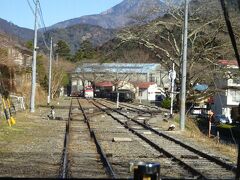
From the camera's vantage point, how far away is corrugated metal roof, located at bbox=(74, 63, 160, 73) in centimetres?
9854

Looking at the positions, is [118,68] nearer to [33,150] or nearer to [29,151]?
[33,150]

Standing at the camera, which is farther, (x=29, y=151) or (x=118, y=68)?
(x=118, y=68)

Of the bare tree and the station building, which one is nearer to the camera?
the bare tree

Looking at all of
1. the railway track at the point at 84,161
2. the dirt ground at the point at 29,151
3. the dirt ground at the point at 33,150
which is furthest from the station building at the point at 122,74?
the railway track at the point at 84,161

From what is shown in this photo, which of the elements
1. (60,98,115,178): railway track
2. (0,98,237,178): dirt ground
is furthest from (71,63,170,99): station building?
(60,98,115,178): railway track

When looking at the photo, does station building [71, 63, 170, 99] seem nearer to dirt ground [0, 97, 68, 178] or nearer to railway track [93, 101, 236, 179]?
dirt ground [0, 97, 68, 178]

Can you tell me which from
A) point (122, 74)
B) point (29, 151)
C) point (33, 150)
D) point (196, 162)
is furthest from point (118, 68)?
point (196, 162)

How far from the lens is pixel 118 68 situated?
9412 centimetres

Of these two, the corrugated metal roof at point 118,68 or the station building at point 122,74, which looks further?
the corrugated metal roof at point 118,68

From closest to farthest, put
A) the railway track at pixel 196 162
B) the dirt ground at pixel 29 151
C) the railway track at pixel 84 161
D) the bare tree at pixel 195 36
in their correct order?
the railway track at pixel 84 161 < the dirt ground at pixel 29 151 < the railway track at pixel 196 162 < the bare tree at pixel 195 36

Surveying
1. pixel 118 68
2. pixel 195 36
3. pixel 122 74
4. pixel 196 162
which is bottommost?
pixel 196 162

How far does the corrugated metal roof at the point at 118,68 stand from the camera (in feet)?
323

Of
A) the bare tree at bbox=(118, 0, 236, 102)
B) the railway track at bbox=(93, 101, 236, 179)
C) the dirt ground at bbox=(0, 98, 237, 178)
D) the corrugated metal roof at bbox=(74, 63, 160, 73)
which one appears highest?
the corrugated metal roof at bbox=(74, 63, 160, 73)

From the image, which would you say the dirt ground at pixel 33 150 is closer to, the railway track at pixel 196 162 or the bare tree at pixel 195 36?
the railway track at pixel 196 162
